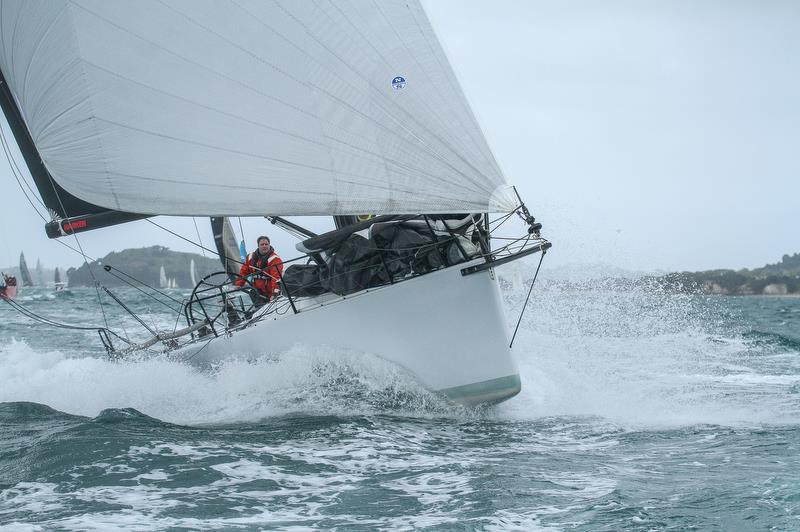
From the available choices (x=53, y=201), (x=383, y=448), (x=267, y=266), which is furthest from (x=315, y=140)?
(x=53, y=201)

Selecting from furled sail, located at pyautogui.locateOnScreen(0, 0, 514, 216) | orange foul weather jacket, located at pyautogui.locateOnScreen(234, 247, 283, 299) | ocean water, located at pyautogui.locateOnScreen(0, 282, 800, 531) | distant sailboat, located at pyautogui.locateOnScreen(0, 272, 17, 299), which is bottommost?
ocean water, located at pyautogui.locateOnScreen(0, 282, 800, 531)

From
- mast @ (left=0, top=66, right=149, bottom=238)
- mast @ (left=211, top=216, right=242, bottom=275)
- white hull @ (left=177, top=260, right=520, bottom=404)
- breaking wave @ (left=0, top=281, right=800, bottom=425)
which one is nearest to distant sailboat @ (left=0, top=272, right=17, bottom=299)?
breaking wave @ (left=0, top=281, right=800, bottom=425)

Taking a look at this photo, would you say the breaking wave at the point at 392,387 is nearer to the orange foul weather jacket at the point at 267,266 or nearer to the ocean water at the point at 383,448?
the ocean water at the point at 383,448

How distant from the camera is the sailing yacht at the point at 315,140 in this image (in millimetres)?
5652

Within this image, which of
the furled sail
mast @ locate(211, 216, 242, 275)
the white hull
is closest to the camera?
the furled sail

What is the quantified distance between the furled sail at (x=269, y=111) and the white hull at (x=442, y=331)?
0.93 metres

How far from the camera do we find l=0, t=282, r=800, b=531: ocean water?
3764 mm

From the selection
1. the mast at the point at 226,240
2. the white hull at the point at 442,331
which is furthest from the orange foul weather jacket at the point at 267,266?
the white hull at the point at 442,331

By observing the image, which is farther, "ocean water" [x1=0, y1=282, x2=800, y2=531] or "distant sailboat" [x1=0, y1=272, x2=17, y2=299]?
"distant sailboat" [x1=0, y1=272, x2=17, y2=299]

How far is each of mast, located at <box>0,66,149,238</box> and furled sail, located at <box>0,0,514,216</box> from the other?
1.46 meters

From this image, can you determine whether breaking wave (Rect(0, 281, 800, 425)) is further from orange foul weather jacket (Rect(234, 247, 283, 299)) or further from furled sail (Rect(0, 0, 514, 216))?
furled sail (Rect(0, 0, 514, 216))

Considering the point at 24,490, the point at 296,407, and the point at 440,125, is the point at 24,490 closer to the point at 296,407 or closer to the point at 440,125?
the point at 296,407

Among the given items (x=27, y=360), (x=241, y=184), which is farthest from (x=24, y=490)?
(x=27, y=360)

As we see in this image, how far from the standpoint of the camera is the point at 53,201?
8203 millimetres
